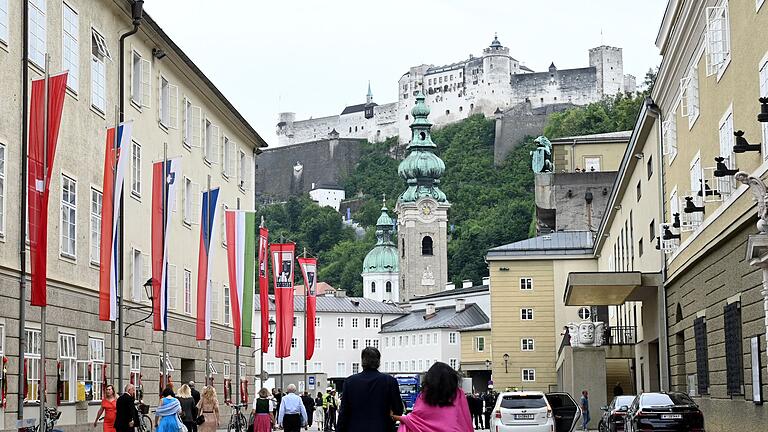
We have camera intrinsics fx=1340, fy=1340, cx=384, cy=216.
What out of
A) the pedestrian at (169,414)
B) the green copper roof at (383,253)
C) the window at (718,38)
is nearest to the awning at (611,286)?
the window at (718,38)

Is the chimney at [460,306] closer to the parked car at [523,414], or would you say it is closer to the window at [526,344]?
the window at [526,344]

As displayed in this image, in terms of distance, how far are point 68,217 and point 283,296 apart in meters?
19.0

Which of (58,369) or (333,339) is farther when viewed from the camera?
(333,339)

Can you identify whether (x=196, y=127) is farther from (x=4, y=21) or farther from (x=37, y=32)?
(x=4, y=21)

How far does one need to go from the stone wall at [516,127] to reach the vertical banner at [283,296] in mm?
142254

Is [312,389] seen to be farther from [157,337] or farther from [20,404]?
[20,404]

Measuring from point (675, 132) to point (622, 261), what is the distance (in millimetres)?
18541

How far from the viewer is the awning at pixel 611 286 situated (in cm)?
3609

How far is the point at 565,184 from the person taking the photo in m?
71.2

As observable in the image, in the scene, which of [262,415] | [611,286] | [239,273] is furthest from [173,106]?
[262,415]

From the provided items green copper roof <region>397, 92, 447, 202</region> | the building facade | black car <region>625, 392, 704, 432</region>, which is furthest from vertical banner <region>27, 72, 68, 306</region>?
green copper roof <region>397, 92, 447, 202</region>

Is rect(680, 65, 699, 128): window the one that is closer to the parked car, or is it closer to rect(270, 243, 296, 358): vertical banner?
the parked car

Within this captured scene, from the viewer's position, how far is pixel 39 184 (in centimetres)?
2005

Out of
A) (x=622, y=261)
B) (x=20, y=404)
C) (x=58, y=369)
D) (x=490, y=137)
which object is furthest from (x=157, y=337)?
(x=490, y=137)
